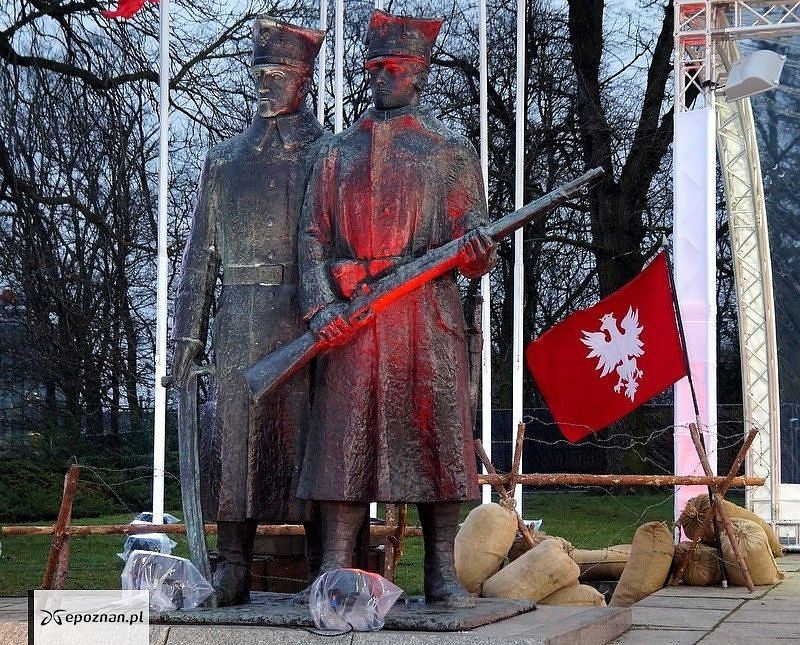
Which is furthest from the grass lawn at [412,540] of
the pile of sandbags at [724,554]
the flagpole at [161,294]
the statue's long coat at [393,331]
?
the statue's long coat at [393,331]

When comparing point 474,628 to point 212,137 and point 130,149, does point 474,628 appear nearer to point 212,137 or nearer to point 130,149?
point 212,137

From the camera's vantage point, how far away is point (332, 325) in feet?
16.6

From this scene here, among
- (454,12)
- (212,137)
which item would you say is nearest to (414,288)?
(212,137)

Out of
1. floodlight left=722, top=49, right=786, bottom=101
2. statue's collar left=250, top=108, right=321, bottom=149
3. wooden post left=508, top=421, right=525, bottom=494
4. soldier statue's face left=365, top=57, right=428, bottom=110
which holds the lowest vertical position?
wooden post left=508, top=421, right=525, bottom=494

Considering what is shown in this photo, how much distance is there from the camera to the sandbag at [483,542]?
7949 millimetres

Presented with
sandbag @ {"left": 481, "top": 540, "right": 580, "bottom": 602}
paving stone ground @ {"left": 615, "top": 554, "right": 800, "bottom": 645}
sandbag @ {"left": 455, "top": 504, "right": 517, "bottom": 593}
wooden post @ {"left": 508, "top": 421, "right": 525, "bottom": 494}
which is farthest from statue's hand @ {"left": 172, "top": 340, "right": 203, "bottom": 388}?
wooden post @ {"left": 508, "top": 421, "right": 525, "bottom": 494}

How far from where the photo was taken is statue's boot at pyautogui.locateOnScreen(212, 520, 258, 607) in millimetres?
5377

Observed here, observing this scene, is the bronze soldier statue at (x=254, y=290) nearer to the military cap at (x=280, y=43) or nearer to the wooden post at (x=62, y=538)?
the military cap at (x=280, y=43)

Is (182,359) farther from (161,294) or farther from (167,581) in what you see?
(161,294)

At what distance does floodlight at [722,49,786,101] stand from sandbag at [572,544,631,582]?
4.06 meters

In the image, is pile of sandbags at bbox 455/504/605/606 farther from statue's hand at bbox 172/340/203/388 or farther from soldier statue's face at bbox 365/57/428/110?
soldier statue's face at bbox 365/57/428/110

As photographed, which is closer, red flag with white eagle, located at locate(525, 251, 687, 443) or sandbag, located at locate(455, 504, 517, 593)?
sandbag, located at locate(455, 504, 517, 593)

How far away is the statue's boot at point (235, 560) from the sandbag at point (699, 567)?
4402 millimetres

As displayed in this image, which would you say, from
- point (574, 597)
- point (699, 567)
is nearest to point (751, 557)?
point (699, 567)
